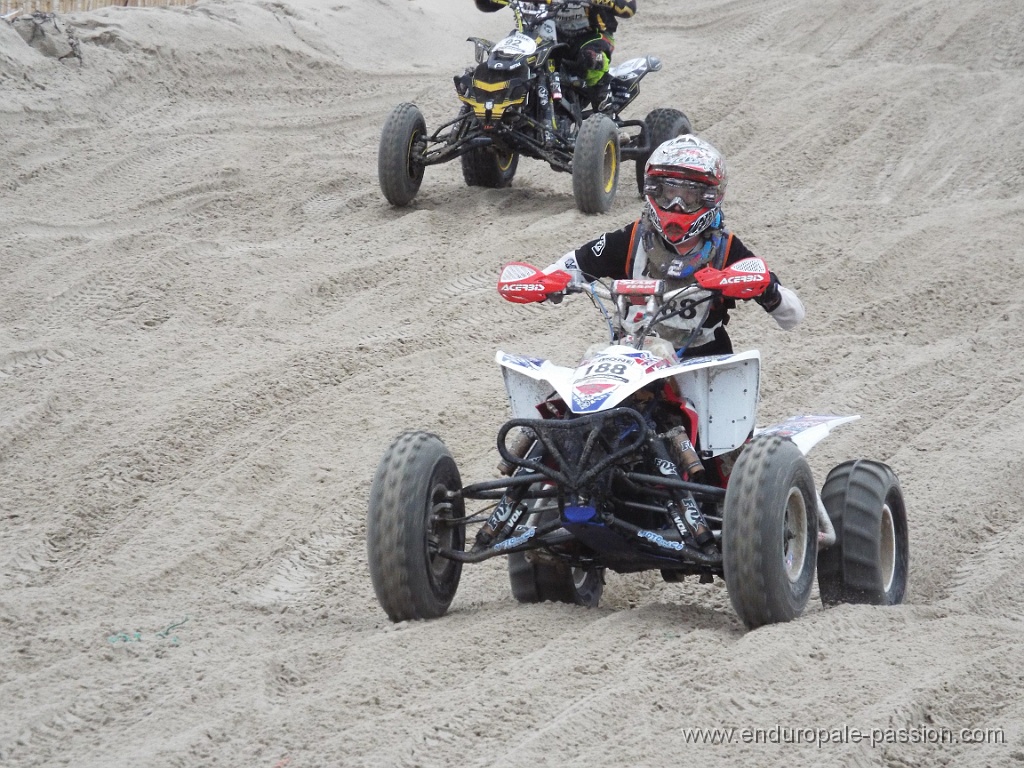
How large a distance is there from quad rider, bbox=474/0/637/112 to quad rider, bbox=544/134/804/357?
20.5 feet

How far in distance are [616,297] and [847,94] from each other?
9506 mm

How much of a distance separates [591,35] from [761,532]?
825 centimetres

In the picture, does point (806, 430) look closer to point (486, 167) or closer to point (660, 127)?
point (660, 127)

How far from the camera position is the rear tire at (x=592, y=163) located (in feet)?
36.6

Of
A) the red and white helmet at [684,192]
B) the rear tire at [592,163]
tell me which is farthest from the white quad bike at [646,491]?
the rear tire at [592,163]

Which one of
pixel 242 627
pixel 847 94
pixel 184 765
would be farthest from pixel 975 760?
pixel 847 94

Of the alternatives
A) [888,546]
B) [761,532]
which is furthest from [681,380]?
[888,546]

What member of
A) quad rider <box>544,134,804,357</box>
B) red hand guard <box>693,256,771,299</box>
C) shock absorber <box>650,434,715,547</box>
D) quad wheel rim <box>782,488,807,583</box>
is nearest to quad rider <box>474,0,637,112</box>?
quad rider <box>544,134,804,357</box>

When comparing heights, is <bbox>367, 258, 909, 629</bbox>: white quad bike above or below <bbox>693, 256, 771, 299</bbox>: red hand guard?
below

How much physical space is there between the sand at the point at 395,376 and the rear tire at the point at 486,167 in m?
0.13

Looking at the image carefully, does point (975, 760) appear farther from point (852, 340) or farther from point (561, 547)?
point (852, 340)

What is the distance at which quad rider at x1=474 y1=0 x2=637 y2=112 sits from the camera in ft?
39.4

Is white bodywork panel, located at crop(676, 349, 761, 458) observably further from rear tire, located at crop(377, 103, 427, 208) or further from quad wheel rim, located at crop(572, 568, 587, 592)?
rear tire, located at crop(377, 103, 427, 208)

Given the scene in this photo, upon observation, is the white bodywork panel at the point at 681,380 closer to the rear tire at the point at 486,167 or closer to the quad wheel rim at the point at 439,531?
the quad wheel rim at the point at 439,531
